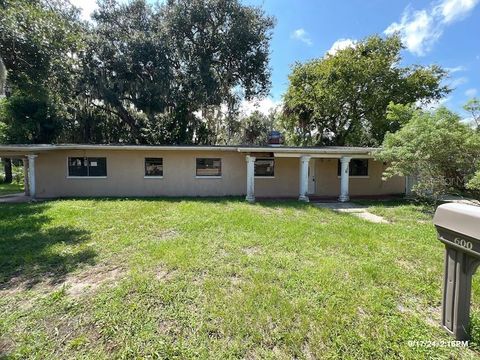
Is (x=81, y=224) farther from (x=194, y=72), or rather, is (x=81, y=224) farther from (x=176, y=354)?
(x=194, y=72)

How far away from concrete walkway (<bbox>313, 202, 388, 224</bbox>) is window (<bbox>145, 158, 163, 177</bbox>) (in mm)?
7487

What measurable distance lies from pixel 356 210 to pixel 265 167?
4.89 metres

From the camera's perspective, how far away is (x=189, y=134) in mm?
20312

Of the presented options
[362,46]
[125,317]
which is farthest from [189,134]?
[125,317]

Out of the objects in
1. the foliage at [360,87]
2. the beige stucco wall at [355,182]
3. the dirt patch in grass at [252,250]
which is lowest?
the dirt patch in grass at [252,250]

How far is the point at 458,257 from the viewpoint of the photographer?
7.97 feet

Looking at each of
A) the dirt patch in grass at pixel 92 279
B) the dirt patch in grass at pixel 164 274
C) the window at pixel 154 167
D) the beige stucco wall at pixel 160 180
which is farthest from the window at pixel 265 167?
the dirt patch in grass at pixel 92 279

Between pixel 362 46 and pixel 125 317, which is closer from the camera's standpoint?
pixel 125 317

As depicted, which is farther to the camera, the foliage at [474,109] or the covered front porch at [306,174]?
the covered front porch at [306,174]

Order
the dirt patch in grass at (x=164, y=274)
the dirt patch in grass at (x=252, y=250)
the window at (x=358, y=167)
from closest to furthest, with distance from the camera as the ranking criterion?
the dirt patch in grass at (x=164, y=274), the dirt patch in grass at (x=252, y=250), the window at (x=358, y=167)

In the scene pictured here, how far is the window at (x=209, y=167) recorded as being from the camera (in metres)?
13.1

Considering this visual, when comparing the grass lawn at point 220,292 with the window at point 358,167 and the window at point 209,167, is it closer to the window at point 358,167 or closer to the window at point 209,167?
the window at point 209,167

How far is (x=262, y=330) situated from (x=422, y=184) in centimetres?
920

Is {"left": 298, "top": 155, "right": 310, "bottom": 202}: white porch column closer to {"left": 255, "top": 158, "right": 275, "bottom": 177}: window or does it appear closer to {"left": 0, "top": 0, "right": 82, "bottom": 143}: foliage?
{"left": 255, "top": 158, "right": 275, "bottom": 177}: window
